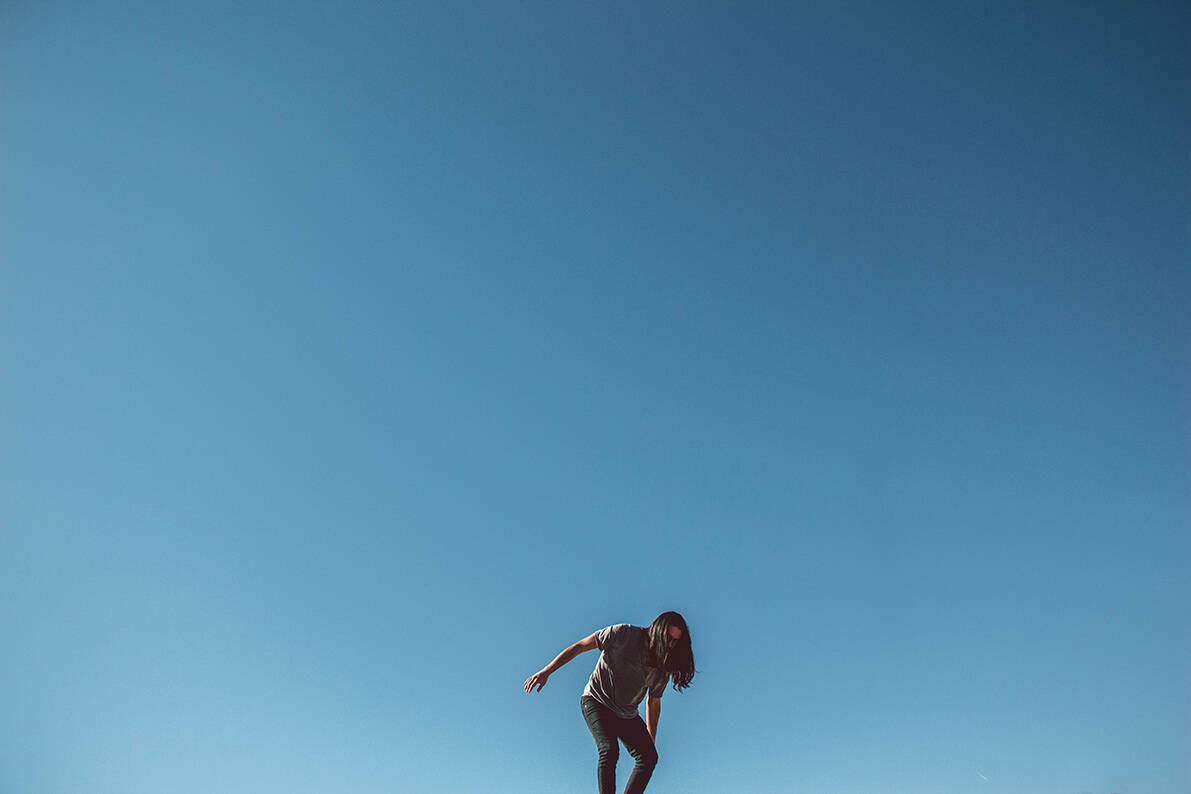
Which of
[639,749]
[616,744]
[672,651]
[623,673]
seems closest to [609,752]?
[616,744]

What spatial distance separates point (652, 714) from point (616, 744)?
0.46 meters

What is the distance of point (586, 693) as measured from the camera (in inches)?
219

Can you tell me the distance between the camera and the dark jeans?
515 cm

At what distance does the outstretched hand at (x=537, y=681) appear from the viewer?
5484 millimetres

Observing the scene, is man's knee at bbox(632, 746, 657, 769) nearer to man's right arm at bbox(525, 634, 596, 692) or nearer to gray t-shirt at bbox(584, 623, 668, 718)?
gray t-shirt at bbox(584, 623, 668, 718)

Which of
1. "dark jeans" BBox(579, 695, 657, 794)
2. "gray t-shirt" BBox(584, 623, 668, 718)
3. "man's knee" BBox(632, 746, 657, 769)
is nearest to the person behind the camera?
"dark jeans" BBox(579, 695, 657, 794)

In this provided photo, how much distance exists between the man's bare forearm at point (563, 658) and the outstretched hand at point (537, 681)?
3cm

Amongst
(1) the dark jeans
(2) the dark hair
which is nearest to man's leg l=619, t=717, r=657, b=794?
(1) the dark jeans

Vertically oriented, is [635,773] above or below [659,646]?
below

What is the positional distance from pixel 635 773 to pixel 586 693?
644mm

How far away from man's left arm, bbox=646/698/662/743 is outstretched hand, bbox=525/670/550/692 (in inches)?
32.1

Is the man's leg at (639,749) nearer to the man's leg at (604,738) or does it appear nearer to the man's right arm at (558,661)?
the man's leg at (604,738)

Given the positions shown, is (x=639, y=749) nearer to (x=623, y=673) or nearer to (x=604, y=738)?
(x=604, y=738)

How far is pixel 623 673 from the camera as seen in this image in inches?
215
